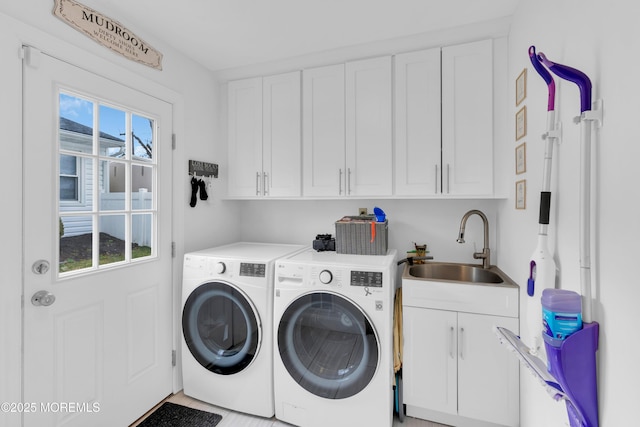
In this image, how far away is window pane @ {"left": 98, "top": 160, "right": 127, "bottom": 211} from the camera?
1666 mm

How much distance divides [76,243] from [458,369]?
7.48ft

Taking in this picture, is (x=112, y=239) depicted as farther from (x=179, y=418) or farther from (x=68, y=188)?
(x=179, y=418)

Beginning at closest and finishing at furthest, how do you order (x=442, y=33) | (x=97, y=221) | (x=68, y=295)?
(x=68, y=295) < (x=97, y=221) < (x=442, y=33)

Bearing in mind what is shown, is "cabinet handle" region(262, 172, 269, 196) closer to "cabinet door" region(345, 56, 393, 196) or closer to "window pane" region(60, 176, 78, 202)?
"cabinet door" region(345, 56, 393, 196)

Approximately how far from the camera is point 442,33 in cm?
190

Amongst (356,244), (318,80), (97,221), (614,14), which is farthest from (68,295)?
(614,14)

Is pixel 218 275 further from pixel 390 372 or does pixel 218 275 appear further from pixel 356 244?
pixel 390 372

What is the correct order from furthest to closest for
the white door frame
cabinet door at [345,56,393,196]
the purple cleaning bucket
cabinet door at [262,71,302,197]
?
cabinet door at [262,71,302,197] → cabinet door at [345,56,393,196] → the white door frame → the purple cleaning bucket

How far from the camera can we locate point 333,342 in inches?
68.2

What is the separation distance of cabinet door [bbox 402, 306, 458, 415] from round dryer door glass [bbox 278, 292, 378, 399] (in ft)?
1.09

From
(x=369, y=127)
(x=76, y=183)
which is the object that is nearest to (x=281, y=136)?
(x=369, y=127)

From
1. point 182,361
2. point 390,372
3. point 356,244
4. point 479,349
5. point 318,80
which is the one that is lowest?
point 182,361

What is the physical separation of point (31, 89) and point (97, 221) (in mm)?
691

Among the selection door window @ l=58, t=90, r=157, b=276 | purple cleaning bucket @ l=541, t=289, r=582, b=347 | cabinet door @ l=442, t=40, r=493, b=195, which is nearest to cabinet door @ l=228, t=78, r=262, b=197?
door window @ l=58, t=90, r=157, b=276
